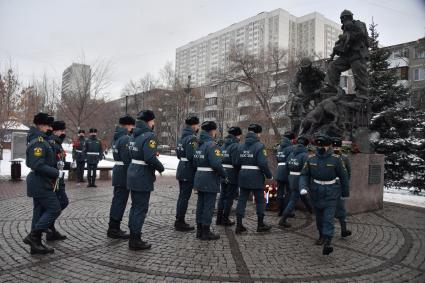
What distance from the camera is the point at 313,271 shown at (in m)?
5.04

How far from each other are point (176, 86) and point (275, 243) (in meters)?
45.4

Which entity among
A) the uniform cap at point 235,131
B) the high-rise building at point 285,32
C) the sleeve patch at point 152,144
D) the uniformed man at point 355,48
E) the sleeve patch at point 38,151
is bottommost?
the sleeve patch at point 38,151

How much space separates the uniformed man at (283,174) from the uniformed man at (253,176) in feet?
5.91

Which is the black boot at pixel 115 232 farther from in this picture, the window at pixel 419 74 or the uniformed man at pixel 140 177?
the window at pixel 419 74

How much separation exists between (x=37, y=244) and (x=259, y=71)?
3453cm

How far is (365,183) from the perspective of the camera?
9.46 meters

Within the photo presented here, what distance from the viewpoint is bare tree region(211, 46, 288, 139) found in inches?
1409

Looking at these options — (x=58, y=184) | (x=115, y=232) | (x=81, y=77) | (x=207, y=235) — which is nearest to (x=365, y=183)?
(x=207, y=235)

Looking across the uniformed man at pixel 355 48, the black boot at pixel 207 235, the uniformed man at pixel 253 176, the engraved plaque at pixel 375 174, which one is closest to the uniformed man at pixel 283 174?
the uniformed man at pixel 253 176

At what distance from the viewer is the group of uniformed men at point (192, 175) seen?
5.65 m

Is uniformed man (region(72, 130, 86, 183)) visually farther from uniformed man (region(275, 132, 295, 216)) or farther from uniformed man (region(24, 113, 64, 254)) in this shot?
uniformed man (region(24, 113, 64, 254))

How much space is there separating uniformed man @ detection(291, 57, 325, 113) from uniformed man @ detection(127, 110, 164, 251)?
22.8 ft

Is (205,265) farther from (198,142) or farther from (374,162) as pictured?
(374,162)

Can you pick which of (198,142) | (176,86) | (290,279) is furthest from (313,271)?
(176,86)
